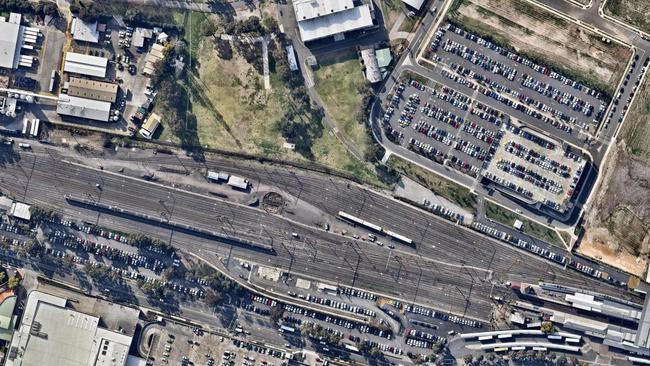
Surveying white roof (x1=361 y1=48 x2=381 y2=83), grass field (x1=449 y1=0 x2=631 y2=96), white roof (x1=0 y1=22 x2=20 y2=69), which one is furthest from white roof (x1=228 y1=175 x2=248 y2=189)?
grass field (x1=449 y1=0 x2=631 y2=96)

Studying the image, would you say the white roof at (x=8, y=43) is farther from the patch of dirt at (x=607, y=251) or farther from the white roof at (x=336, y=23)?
the patch of dirt at (x=607, y=251)

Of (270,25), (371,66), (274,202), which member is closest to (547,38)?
(371,66)

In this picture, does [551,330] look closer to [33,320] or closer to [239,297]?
[239,297]

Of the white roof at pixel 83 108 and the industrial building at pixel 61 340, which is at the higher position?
the white roof at pixel 83 108

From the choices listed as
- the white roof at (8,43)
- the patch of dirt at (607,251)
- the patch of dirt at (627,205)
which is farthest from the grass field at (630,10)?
the white roof at (8,43)

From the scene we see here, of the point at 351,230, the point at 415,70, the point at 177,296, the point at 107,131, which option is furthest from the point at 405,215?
the point at 107,131

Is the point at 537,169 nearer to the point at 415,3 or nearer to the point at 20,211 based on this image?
the point at 415,3

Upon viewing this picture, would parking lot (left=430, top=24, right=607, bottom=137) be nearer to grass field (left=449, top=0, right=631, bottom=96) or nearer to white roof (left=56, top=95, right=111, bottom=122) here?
grass field (left=449, top=0, right=631, bottom=96)
